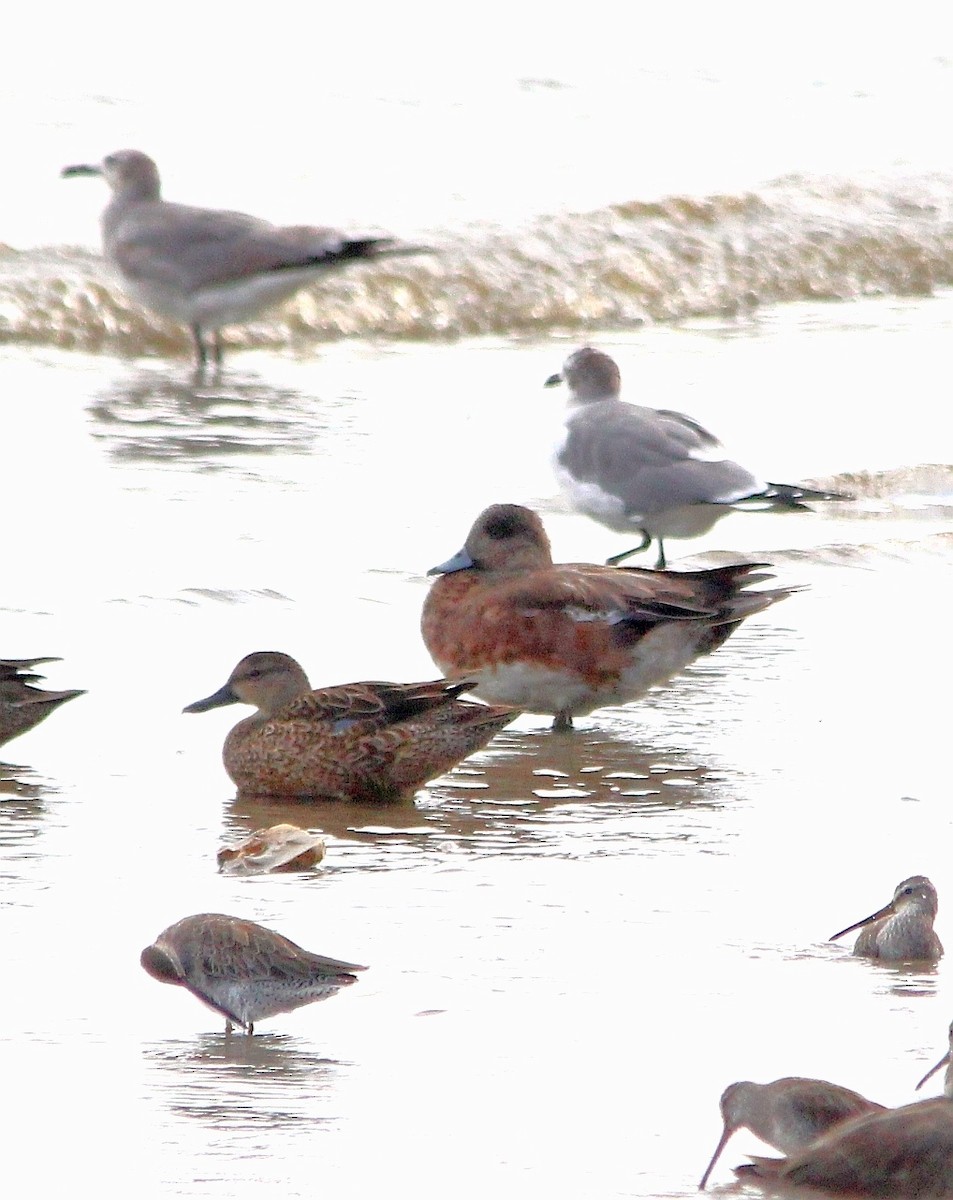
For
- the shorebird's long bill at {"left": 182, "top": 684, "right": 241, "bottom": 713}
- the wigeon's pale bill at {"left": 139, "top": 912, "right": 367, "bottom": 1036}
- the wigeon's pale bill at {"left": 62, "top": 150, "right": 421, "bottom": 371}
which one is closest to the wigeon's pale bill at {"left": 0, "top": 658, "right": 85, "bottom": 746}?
the shorebird's long bill at {"left": 182, "top": 684, "right": 241, "bottom": 713}

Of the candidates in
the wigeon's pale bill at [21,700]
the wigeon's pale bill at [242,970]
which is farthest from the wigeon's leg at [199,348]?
the wigeon's pale bill at [242,970]

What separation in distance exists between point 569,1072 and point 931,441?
25.5ft

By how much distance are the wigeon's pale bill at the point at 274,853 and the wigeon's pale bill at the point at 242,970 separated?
3.18 feet

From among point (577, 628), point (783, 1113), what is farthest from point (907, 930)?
point (577, 628)

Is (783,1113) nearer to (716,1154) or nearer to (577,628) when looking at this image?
(716,1154)

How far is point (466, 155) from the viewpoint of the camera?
18.9 meters

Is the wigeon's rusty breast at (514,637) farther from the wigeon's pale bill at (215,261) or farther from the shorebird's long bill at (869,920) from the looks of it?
the wigeon's pale bill at (215,261)

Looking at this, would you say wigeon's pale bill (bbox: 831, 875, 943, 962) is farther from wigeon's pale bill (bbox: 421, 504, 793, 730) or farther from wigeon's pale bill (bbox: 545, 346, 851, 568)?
wigeon's pale bill (bbox: 545, 346, 851, 568)

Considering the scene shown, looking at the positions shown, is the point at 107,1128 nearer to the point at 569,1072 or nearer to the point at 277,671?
the point at 569,1072

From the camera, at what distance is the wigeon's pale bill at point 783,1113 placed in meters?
3.43

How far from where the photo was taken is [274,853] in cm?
521

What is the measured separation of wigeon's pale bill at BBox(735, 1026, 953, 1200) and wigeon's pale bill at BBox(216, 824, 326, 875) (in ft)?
6.50

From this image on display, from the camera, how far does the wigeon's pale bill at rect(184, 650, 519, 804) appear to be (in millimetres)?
5879

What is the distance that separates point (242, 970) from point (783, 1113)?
3.30 feet
